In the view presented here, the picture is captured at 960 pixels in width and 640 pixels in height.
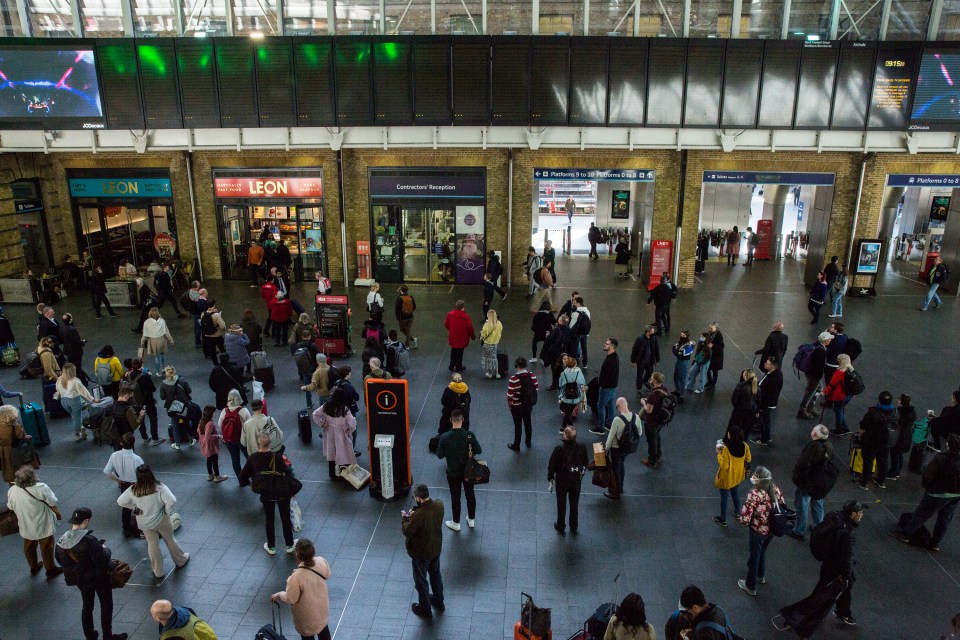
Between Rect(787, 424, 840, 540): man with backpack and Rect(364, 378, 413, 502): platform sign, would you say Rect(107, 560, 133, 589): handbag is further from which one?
Rect(787, 424, 840, 540): man with backpack

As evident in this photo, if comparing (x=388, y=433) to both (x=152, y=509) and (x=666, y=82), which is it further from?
(x=666, y=82)

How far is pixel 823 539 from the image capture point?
21.4 feet

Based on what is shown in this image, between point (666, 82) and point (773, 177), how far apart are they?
4.68m

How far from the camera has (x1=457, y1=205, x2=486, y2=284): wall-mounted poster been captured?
66.6 ft

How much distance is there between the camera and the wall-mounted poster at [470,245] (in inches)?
800

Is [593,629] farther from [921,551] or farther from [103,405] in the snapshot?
[103,405]

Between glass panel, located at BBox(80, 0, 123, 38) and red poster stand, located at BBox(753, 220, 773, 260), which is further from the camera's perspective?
red poster stand, located at BBox(753, 220, 773, 260)

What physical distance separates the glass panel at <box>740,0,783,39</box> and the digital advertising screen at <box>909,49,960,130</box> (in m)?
3.59

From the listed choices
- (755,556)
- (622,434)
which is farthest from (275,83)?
(755,556)

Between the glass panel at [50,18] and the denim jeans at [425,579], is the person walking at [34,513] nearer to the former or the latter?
the denim jeans at [425,579]

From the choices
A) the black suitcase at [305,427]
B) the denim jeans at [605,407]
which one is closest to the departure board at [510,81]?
the denim jeans at [605,407]

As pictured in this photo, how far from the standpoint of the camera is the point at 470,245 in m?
20.6

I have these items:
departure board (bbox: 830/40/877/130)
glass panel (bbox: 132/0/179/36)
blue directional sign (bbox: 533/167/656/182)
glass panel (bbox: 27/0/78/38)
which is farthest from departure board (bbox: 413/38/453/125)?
departure board (bbox: 830/40/877/130)

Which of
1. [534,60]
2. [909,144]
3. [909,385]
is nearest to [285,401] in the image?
[534,60]
